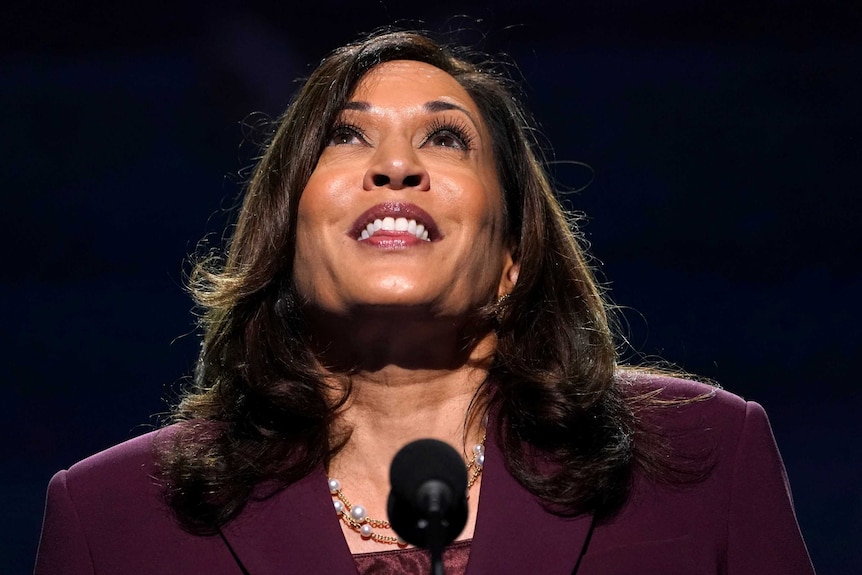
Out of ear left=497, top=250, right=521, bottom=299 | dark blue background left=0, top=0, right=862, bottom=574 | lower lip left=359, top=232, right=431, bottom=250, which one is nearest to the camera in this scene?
lower lip left=359, top=232, right=431, bottom=250

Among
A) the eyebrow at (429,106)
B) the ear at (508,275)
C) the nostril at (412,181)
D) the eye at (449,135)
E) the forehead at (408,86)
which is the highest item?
the forehead at (408,86)

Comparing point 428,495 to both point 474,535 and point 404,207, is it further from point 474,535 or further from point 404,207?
point 404,207

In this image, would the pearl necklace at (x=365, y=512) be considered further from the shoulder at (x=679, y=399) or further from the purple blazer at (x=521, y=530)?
the shoulder at (x=679, y=399)

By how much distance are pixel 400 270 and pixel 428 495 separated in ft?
2.67

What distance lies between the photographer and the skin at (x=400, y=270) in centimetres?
211

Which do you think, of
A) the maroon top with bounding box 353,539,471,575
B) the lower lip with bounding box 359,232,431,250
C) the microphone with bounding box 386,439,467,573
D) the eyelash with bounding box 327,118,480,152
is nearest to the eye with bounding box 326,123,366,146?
the eyelash with bounding box 327,118,480,152

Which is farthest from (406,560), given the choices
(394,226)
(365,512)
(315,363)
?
(394,226)

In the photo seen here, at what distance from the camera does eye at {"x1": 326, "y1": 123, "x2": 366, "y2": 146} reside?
2268mm

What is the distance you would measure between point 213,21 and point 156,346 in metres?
0.81

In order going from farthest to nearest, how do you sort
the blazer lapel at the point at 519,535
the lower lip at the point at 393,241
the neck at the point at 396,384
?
the neck at the point at 396,384 < the lower lip at the point at 393,241 < the blazer lapel at the point at 519,535

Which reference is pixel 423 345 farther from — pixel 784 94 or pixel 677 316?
pixel 784 94

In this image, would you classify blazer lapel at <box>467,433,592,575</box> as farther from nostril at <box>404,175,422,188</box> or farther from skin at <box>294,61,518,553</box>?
nostril at <box>404,175,422,188</box>

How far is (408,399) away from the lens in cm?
224

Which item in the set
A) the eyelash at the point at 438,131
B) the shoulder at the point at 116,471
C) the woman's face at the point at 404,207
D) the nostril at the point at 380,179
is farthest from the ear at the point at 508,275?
the shoulder at the point at 116,471
